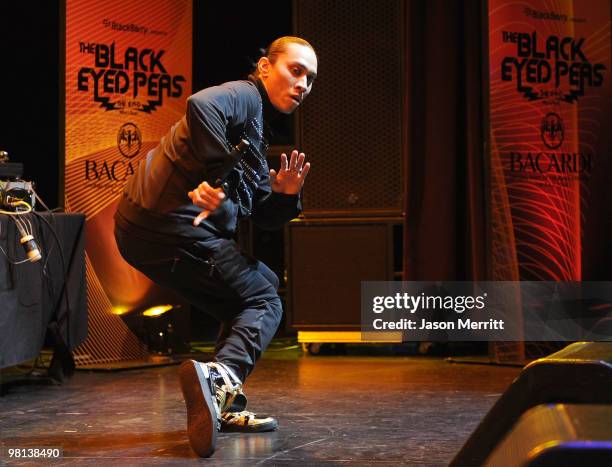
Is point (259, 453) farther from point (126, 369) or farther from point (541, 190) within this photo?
point (541, 190)

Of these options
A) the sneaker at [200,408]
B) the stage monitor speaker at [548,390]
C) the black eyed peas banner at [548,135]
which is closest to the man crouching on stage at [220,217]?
the sneaker at [200,408]

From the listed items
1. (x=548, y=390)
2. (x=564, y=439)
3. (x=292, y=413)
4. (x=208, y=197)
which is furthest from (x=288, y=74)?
(x=564, y=439)

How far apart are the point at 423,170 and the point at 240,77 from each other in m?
1.89

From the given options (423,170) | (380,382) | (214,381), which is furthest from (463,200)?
(214,381)

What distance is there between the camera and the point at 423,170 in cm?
513

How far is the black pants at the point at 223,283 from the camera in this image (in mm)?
2686

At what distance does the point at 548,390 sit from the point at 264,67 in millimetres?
2017

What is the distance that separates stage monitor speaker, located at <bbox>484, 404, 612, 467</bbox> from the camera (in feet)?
2.38

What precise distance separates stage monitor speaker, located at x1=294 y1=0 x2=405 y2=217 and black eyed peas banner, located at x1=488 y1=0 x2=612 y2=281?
0.65 m

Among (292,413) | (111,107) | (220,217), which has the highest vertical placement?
(111,107)

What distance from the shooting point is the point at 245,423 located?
9.30 ft

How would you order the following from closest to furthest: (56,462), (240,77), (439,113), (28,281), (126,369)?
(56,462)
(28,281)
(126,369)
(439,113)
(240,77)

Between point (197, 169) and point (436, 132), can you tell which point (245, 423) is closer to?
point (197, 169)

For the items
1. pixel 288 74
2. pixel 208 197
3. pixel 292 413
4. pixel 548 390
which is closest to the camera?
pixel 548 390
